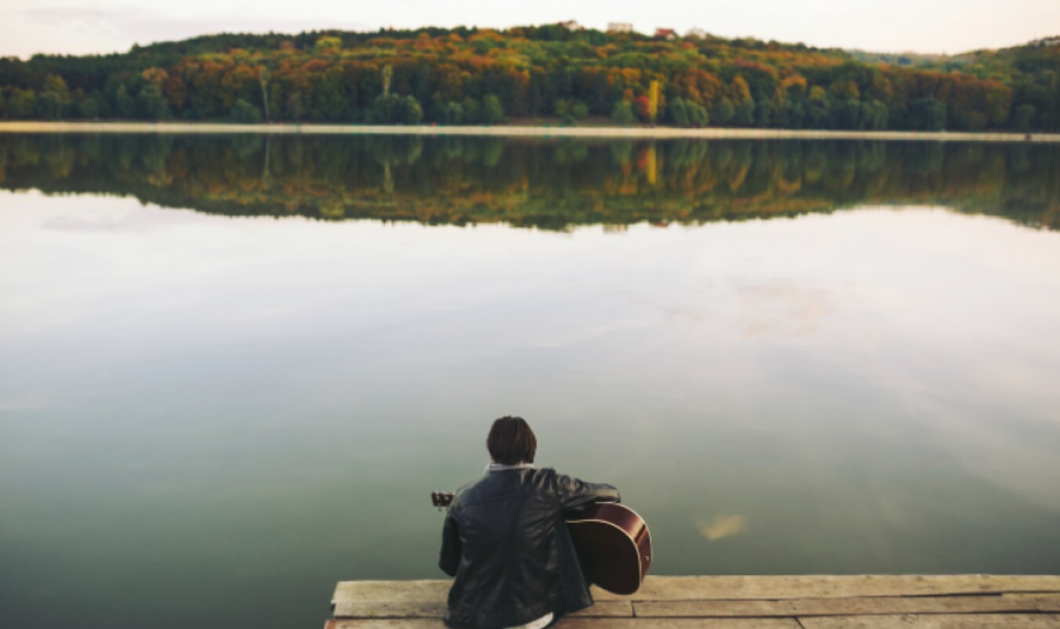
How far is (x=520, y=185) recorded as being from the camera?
117 ft

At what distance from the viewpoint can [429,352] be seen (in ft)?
37.6

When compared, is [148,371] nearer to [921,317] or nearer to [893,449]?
[893,449]

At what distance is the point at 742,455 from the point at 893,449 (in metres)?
1.43

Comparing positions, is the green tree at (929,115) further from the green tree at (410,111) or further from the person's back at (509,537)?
the person's back at (509,537)

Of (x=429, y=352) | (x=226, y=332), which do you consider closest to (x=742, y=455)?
(x=429, y=352)

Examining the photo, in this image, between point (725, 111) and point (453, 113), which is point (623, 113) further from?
point (453, 113)

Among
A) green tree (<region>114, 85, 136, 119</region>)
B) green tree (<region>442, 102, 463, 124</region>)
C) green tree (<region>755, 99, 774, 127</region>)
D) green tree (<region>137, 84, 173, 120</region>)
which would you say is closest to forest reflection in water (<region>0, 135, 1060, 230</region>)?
green tree (<region>442, 102, 463, 124</region>)

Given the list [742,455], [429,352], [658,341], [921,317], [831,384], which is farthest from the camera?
[921,317]

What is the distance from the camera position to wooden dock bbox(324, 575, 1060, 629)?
15.9 ft

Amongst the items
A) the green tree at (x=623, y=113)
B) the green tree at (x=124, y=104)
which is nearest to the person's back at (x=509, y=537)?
the green tree at (x=623, y=113)

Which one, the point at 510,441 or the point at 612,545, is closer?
the point at 510,441

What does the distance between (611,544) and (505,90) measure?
132 metres

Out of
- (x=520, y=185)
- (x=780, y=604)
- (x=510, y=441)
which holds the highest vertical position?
(x=510, y=441)

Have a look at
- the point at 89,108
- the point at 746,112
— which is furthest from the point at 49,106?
the point at 746,112
